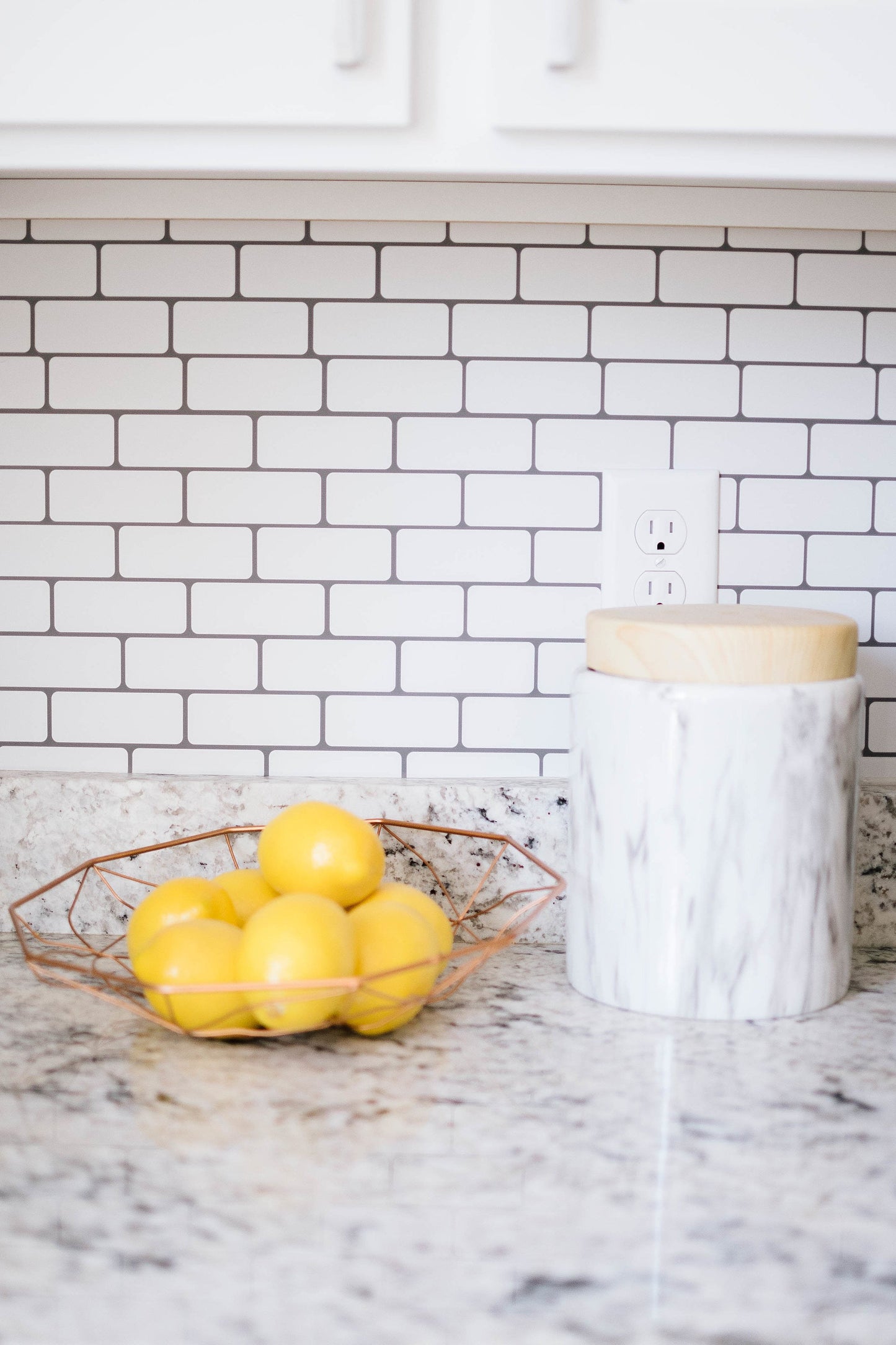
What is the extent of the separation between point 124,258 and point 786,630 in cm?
69

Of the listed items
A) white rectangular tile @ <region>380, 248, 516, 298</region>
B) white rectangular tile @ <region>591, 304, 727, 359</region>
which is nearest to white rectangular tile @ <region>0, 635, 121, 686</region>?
white rectangular tile @ <region>380, 248, 516, 298</region>

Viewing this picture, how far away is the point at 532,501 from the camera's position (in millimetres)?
1042

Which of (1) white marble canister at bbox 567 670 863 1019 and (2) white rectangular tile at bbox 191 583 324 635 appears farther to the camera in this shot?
(2) white rectangular tile at bbox 191 583 324 635

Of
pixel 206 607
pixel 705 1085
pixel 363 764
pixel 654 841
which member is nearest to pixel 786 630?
pixel 654 841

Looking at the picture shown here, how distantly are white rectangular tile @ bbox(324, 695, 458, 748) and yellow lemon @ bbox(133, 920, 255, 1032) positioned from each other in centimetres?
32

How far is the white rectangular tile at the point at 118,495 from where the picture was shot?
Answer: 1.05 m

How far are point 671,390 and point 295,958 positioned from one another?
0.63 meters

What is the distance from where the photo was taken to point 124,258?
3.39 ft

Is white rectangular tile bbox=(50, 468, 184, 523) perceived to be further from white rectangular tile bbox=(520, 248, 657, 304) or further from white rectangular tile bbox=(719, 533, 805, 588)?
white rectangular tile bbox=(719, 533, 805, 588)

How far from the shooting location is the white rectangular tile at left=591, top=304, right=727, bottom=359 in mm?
1030

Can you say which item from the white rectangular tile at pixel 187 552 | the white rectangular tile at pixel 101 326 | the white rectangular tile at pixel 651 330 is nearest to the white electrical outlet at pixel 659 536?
the white rectangular tile at pixel 651 330

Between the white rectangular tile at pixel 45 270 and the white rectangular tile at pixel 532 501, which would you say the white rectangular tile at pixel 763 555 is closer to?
the white rectangular tile at pixel 532 501

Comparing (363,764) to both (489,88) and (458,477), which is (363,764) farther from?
(489,88)

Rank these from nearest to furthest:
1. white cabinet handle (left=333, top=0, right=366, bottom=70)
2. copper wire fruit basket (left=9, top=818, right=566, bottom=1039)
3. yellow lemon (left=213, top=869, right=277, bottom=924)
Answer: white cabinet handle (left=333, top=0, right=366, bottom=70), yellow lemon (left=213, top=869, right=277, bottom=924), copper wire fruit basket (left=9, top=818, right=566, bottom=1039)
